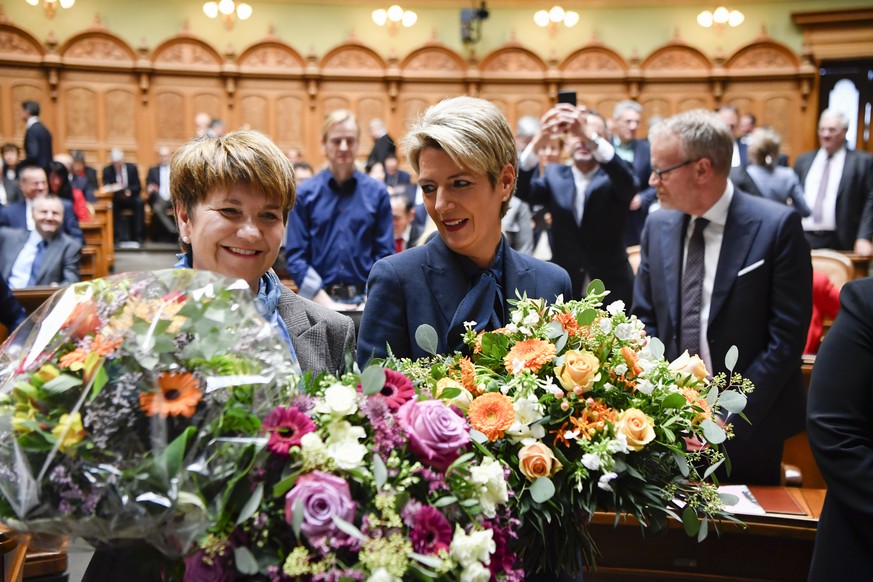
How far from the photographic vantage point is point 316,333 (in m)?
1.64

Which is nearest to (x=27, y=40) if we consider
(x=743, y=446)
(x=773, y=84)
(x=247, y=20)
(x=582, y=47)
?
(x=247, y=20)

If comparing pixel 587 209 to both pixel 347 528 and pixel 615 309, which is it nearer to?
pixel 615 309

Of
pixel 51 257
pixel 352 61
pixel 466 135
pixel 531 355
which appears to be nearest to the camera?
pixel 531 355

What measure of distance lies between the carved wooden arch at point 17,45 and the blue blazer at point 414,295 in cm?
1330

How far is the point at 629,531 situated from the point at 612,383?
116 cm

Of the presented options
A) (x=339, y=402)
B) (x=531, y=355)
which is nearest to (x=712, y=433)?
(x=531, y=355)

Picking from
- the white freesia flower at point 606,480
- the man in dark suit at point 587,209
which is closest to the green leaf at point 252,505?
the white freesia flower at point 606,480

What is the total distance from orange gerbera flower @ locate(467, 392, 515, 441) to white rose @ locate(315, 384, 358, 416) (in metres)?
0.20

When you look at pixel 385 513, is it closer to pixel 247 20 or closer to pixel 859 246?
pixel 859 246

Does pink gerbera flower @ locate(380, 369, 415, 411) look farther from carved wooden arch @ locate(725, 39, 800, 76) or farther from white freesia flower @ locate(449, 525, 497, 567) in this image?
carved wooden arch @ locate(725, 39, 800, 76)

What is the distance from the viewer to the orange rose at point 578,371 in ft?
4.05

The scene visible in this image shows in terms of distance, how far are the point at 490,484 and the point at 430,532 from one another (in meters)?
0.12

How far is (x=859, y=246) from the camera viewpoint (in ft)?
19.6

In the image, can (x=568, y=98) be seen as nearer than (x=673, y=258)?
No
